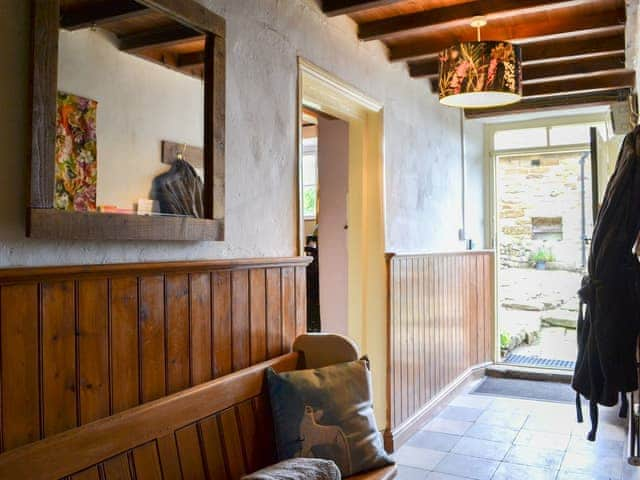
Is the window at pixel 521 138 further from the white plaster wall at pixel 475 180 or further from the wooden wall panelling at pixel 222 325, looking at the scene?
the wooden wall panelling at pixel 222 325

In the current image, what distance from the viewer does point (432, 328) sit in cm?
398

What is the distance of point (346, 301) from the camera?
3.64 metres

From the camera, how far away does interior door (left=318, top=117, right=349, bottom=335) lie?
3627 mm

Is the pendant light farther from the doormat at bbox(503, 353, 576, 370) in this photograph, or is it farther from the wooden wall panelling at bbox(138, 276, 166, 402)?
the doormat at bbox(503, 353, 576, 370)

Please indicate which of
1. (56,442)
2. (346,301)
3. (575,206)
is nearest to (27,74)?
(56,442)

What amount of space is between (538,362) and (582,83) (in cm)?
258

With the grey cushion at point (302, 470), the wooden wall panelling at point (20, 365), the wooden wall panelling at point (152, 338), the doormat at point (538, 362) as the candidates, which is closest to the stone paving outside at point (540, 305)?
the doormat at point (538, 362)

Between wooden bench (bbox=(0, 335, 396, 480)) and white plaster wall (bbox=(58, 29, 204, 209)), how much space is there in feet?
1.82

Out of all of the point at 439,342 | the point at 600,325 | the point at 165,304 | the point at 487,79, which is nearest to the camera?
the point at 165,304

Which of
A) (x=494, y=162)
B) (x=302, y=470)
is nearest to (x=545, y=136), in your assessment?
(x=494, y=162)

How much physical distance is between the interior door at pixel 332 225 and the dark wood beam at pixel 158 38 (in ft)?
6.18

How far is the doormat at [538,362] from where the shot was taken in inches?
207

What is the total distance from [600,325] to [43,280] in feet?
5.60

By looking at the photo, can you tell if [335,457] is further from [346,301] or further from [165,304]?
[346,301]
